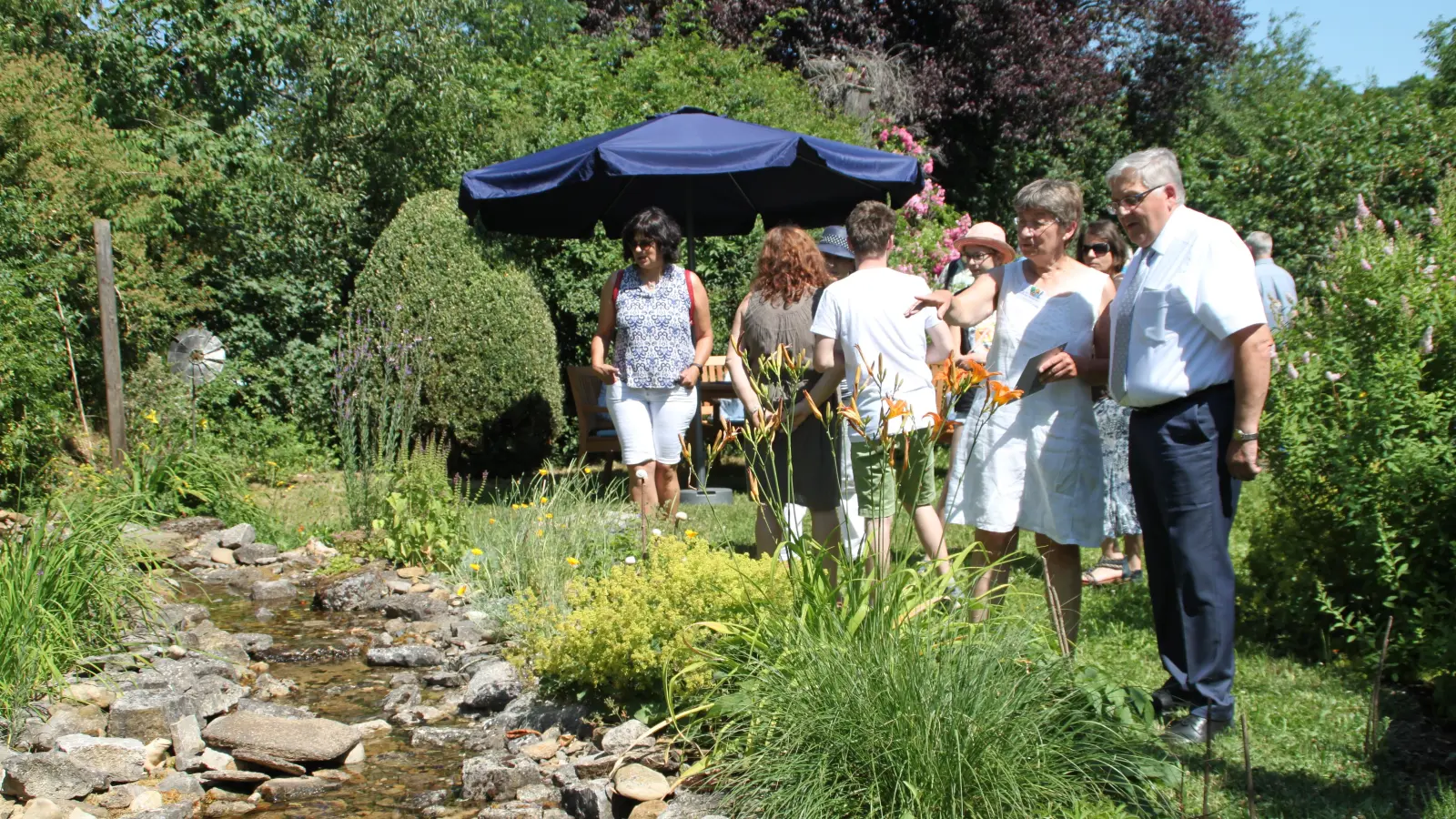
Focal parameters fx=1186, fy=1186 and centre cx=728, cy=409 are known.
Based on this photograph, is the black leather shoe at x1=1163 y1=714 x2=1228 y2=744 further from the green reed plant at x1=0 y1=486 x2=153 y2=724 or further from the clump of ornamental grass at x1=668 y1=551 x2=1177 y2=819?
the green reed plant at x1=0 y1=486 x2=153 y2=724

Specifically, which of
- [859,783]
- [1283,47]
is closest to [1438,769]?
[859,783]

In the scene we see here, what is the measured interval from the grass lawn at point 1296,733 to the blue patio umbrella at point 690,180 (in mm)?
3083

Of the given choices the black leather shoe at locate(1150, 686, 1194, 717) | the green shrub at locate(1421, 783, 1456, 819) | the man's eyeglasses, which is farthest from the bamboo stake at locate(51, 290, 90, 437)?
the green shrub at locate(1421, 783, 1456, 819)

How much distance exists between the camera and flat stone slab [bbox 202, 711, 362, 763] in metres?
3.62

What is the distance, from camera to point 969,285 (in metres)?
5.94

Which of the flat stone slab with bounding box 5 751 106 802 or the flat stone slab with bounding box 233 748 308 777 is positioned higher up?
the flat stone slab with bounding box 5 751 106 802

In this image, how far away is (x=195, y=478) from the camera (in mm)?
7188

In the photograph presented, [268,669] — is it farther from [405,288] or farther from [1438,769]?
[405,288]

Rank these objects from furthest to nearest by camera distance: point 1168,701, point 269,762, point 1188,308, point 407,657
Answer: point 407,657, point 269,762, point 1168,701, point 1188,308

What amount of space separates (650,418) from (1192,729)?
3.13 m

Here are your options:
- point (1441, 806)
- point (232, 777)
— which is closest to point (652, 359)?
point (232, 777)

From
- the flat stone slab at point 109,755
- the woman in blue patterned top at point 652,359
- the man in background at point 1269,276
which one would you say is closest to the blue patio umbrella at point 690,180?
the woman in blue patterned top at point 652,359

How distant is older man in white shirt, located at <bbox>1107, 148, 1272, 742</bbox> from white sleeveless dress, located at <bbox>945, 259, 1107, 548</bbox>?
1.06 feet

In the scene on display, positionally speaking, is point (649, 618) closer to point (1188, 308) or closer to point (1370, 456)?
point (1188, 308)
